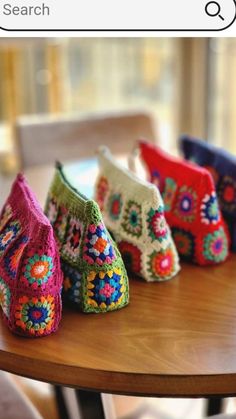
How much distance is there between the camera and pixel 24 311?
2.83 ft

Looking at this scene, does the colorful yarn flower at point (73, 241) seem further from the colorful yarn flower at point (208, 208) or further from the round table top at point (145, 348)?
the colorful yarn flower at point (208, 208)

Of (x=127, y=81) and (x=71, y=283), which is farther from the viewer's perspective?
(x=127, y=81)

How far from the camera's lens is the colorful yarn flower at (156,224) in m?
1.01

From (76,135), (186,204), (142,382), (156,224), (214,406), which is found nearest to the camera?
(142,382)

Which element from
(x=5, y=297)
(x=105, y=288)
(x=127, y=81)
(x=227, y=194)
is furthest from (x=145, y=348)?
(x=127, y=81)

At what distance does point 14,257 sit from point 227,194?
49 cm

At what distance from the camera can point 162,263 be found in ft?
3.42

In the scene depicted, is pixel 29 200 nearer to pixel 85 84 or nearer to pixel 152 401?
pixel 152 401

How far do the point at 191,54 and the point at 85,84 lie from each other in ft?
1.92

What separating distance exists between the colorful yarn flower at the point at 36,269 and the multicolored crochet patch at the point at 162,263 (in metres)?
0.24

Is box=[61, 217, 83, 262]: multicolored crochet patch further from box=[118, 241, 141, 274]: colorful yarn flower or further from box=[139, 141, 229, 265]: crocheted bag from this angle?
box=[139, 141, 229, 265]: crocheted bag

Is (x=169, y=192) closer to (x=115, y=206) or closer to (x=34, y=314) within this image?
(x=115, y=206)

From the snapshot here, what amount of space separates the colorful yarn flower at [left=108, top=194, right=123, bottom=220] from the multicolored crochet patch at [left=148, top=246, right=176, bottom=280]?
0.36ft
